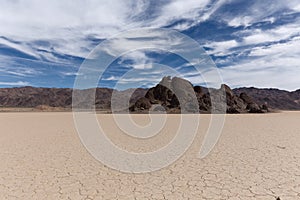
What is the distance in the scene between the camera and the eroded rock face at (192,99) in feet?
142

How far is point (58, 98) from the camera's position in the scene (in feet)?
522

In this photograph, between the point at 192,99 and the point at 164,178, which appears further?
the point at 192,99

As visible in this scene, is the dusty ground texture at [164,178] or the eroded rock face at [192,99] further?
the eroded rock face at [192,99]

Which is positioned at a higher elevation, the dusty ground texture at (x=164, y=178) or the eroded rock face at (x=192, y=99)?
the eroded rock face at (x=192, y=99)

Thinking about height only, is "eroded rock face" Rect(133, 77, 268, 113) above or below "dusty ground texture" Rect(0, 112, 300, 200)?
above

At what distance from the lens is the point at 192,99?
4512 centimetres

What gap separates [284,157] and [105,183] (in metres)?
5.30

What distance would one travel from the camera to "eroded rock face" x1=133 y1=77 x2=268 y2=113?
43.3 meters

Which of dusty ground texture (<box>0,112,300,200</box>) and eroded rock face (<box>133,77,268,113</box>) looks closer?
dusty ground texture (<box>0,112,300,200</box>)

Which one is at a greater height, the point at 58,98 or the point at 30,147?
the point at 58,98

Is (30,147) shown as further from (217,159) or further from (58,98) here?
(58,98)

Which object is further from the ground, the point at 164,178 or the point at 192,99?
the point at 192,99

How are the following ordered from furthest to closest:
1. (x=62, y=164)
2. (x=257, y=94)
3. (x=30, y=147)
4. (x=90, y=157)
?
(x=257, y=94), (x=30, y=147), (x=90, y=157), (x=62, y=164)

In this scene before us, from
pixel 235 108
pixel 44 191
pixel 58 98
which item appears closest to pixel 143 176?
pixel 44 191
